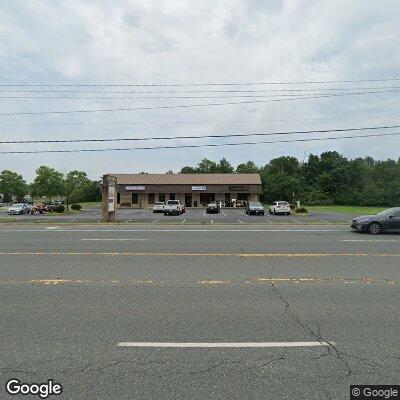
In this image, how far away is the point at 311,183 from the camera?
9644cm

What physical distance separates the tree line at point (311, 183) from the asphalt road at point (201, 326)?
66.9m

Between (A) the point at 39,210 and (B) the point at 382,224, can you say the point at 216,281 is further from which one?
(A) the point at 39,210

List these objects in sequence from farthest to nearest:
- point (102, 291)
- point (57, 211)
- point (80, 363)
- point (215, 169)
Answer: point (215, 169) < point (57, 211) < point (102, 291) < point (80, 363)

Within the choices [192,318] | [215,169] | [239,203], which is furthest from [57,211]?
[215,169]

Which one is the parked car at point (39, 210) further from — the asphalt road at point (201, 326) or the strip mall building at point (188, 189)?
the asphalt road at point (201, 326)

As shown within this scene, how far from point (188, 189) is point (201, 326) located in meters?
55.2

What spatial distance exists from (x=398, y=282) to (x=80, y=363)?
20.6ft

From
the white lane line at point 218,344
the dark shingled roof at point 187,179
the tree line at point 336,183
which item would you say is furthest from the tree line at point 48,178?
the white lane line at point 218,344

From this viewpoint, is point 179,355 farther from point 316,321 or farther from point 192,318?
point 316,321

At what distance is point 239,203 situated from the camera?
59562 millimetres

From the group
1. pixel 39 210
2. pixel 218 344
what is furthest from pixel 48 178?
pixel 218 344

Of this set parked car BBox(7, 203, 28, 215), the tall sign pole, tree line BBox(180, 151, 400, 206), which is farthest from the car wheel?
tree line BBox(180, 151, 400, 206)

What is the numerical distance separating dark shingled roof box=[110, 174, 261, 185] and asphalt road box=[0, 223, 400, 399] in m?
51.1

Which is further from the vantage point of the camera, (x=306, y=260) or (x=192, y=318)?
(x=306, y=260)
